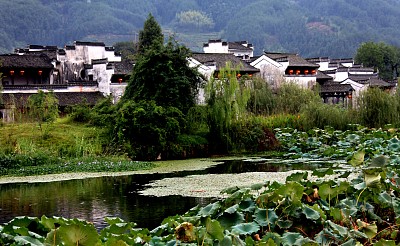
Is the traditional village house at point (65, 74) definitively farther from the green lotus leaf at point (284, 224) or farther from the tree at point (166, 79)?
the green lotus leaf at point (284, 224)

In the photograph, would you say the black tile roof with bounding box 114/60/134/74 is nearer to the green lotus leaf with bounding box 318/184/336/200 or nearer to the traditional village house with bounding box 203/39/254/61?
the traditional village house with bounding box 203/39/254/61

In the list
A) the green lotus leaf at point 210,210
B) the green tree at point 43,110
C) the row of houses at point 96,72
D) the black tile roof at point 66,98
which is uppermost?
the row of houses at point 96,72

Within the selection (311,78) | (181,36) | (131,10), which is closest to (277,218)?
(311,78)

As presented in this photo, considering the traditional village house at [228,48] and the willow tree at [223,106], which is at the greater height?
the traditional village house at [228,48]

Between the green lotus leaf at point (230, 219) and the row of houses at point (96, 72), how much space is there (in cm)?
2390

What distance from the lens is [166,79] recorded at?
22.6 m

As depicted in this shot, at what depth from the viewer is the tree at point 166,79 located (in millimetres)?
22719

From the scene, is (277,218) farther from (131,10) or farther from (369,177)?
(131,10)

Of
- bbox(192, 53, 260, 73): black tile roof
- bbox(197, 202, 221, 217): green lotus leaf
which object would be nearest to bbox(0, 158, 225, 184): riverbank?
bbox(197, 202, 221, 217): green lotus leaf

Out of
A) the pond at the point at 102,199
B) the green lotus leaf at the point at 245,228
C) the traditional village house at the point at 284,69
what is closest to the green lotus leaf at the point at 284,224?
the green lotus leaf at the point at 245,228

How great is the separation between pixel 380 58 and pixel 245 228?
55.8 metres

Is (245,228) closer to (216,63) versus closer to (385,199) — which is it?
(385,199)

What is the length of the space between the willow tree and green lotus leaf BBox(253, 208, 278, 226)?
16.0 m

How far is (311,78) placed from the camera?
38.2 m
